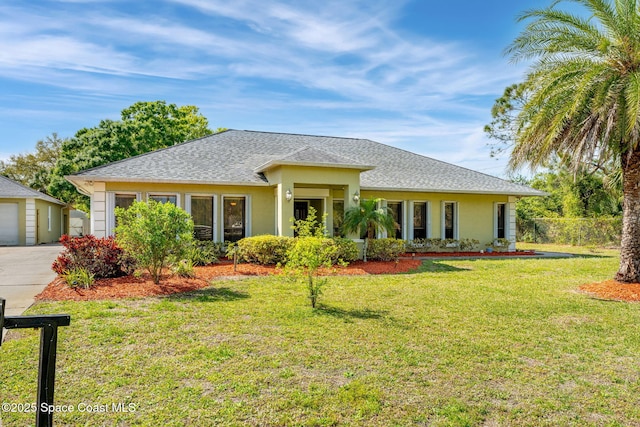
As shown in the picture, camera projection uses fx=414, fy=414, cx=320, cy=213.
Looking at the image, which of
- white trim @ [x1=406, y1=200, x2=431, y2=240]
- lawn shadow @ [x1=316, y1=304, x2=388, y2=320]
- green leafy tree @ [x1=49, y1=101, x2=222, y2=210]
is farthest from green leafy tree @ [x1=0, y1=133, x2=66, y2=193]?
lawn shadow @ [x1=316, y1=304, x2=388, y2=320]

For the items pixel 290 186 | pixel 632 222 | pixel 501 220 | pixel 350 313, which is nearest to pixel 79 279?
pixel 350 313

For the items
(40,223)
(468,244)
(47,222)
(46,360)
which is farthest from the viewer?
(47,222)

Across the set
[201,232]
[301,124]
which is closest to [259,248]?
[201,232]

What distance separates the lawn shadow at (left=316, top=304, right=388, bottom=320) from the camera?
722 centimetres

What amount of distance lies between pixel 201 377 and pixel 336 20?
420 inches

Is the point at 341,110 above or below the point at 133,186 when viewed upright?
above

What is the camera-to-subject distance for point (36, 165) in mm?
44594

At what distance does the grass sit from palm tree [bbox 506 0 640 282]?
3764 millimetres

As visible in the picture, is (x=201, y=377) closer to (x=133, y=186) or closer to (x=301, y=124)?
(x=133, y=186)

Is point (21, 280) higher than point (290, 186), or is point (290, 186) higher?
point (290, 186)

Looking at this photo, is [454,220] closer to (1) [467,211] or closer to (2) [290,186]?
(1) [467,211]

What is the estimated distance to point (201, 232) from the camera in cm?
1562

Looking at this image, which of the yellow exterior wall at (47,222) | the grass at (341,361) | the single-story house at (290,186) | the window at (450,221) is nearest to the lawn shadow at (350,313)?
the grass at (341,361)

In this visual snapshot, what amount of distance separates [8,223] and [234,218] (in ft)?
58.3
